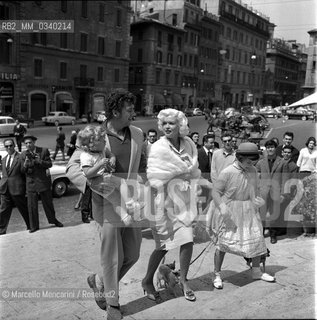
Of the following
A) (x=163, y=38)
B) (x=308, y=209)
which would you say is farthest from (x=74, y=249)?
(x=163, y=38)

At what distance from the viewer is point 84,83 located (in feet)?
125

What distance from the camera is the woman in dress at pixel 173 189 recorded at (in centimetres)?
332

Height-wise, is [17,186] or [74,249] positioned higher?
[17,186]

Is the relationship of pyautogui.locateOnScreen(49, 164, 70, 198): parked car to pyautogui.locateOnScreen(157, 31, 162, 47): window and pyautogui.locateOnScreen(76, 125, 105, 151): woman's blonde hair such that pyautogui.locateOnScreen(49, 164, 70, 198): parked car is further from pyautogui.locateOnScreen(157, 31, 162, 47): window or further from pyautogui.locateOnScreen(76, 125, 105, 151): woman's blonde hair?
pyautogui.locateOnScreen(157, 31, 162, 47): window

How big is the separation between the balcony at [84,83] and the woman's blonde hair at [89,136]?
35938mm

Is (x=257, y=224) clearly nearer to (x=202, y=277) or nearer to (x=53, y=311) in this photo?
(x=202, y=277)

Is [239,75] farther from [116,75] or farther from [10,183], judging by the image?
[10,183]

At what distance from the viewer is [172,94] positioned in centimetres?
5488

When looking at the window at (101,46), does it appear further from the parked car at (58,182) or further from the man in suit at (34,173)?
the man in suit at (34,173)

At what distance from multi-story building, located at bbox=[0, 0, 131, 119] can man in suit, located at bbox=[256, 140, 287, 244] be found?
24291 mm

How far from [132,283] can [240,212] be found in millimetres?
1275

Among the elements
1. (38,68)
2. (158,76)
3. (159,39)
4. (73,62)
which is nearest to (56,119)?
(38,68)

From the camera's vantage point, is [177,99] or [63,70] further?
[177,99]

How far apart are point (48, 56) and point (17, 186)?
98.9ft
